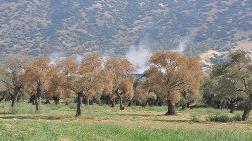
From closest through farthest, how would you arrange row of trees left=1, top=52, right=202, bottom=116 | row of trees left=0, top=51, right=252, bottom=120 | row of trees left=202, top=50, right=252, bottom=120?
row of trees left=202, top=50, right=252, bottom=120, row of trees left=0, top=51, right=252, bottom=120, row of trees left=1, top=52, right=202, bottom=116

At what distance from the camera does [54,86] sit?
2842 inches

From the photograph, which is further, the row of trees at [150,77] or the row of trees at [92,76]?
the row of trees at [92,76]

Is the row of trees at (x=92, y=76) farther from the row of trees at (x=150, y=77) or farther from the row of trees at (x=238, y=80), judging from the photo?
the row of trees at (x=238, y=80)

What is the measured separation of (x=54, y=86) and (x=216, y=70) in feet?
80.2

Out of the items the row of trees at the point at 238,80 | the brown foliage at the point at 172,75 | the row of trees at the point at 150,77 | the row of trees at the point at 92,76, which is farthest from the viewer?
the brown foliage at the point at 172,75

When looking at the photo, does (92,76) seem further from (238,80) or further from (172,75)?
(238,80)

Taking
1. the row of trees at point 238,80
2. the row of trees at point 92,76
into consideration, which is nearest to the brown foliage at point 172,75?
the row of trees at point 92,76

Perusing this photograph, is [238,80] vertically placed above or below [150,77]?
below

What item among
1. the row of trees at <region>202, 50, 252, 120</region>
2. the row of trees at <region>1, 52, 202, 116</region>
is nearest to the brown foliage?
the row of trees at <region>1, 52, 202, 116</region>

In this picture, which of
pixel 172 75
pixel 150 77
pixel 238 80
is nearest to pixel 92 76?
pixel 150 77

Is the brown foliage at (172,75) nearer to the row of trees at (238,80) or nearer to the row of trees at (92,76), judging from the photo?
the row of trees at (92,76)

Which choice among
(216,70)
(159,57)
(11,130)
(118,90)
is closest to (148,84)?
(159,57)

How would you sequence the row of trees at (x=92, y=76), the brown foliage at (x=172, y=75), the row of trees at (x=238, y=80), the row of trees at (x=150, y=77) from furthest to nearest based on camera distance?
the brown foliage at (x=172, y=75) < the row of trees at (x=92, y=76) < the row of trees at (x=150, y=77) < the row of trees at (x=238, y=80)

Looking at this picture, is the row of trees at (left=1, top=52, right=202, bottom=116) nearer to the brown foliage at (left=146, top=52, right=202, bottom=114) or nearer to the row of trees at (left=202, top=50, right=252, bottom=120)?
the brown foliage at (left=146, top=52, right=202, bottom=114)
